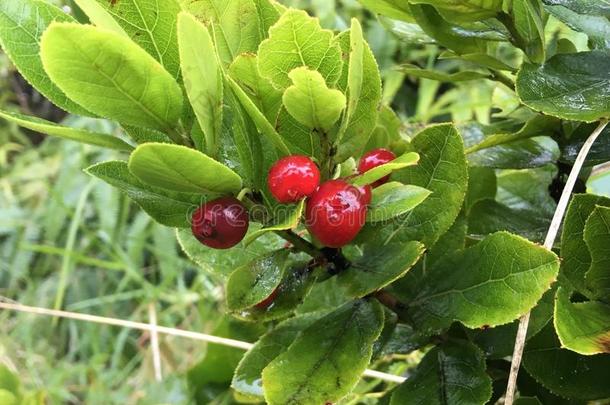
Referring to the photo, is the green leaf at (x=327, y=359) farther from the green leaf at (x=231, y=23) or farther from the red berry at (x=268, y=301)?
the green leaf at (x=231, y=23)

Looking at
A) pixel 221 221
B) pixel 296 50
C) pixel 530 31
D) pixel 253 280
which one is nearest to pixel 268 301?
pixel 253 280

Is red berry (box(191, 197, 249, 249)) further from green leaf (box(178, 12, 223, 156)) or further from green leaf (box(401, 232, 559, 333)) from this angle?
green leaf (box(401, 232, 559, 333))

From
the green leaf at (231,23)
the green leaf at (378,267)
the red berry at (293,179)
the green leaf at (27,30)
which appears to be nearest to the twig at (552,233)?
the green leaf at (378,267)

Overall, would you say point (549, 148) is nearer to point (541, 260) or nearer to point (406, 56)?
point (541, 260)

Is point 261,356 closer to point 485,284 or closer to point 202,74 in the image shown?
point 485,284

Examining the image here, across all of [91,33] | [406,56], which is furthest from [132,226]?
[91,33]

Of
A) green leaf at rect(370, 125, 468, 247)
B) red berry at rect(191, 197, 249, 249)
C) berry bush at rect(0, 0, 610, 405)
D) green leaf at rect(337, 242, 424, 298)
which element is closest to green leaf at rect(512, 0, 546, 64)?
berry bush at rect(0, 0, 610, 405)
